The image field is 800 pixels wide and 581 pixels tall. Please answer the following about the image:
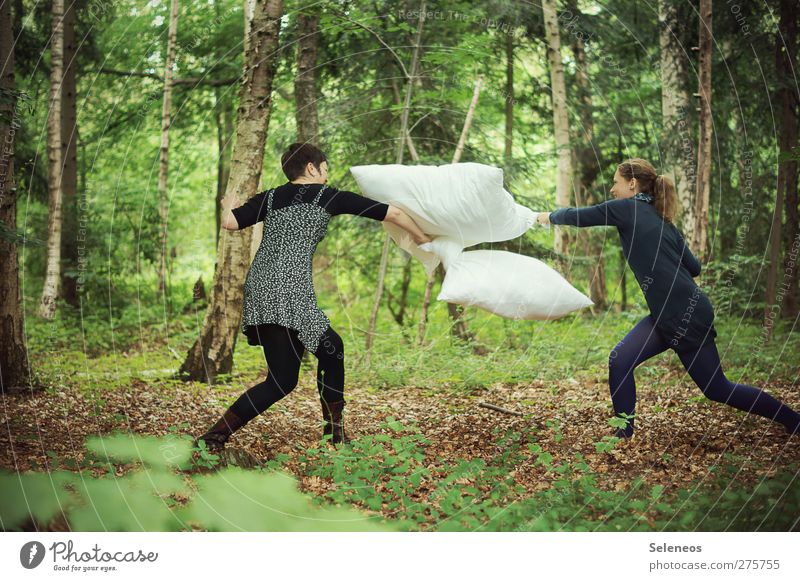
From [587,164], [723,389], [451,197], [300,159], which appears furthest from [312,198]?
[587,164]

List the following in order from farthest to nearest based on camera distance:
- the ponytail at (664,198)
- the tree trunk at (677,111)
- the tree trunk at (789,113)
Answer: the tree trunk at (677,111)
the tree trunk at (789,113)
the ponytail at (664,198)

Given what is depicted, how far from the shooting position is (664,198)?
142 inches

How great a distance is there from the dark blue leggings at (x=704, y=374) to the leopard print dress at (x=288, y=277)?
56.6 inches

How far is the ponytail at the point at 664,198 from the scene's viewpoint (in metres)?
3.57

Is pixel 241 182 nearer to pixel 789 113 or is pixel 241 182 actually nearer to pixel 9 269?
pixel 9 269

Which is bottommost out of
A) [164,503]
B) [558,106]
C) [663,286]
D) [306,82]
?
[164,503]

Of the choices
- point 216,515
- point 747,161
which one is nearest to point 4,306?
point 216,515

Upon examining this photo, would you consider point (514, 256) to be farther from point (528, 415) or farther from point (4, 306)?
point (4, 306)

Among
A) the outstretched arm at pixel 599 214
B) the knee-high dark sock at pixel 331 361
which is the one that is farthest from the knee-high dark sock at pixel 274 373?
the outstretched arm at pixel 599 214

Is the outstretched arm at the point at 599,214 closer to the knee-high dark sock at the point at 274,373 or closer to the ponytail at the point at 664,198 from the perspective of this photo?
the ponytail at the point at 664,198

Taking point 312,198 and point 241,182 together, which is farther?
point 241,182

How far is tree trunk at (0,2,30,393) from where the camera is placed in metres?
4.19

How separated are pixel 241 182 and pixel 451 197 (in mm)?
1958

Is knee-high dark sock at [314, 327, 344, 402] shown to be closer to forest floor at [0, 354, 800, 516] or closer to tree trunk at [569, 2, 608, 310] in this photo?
forest floor at [0, 354, 800, 516]
